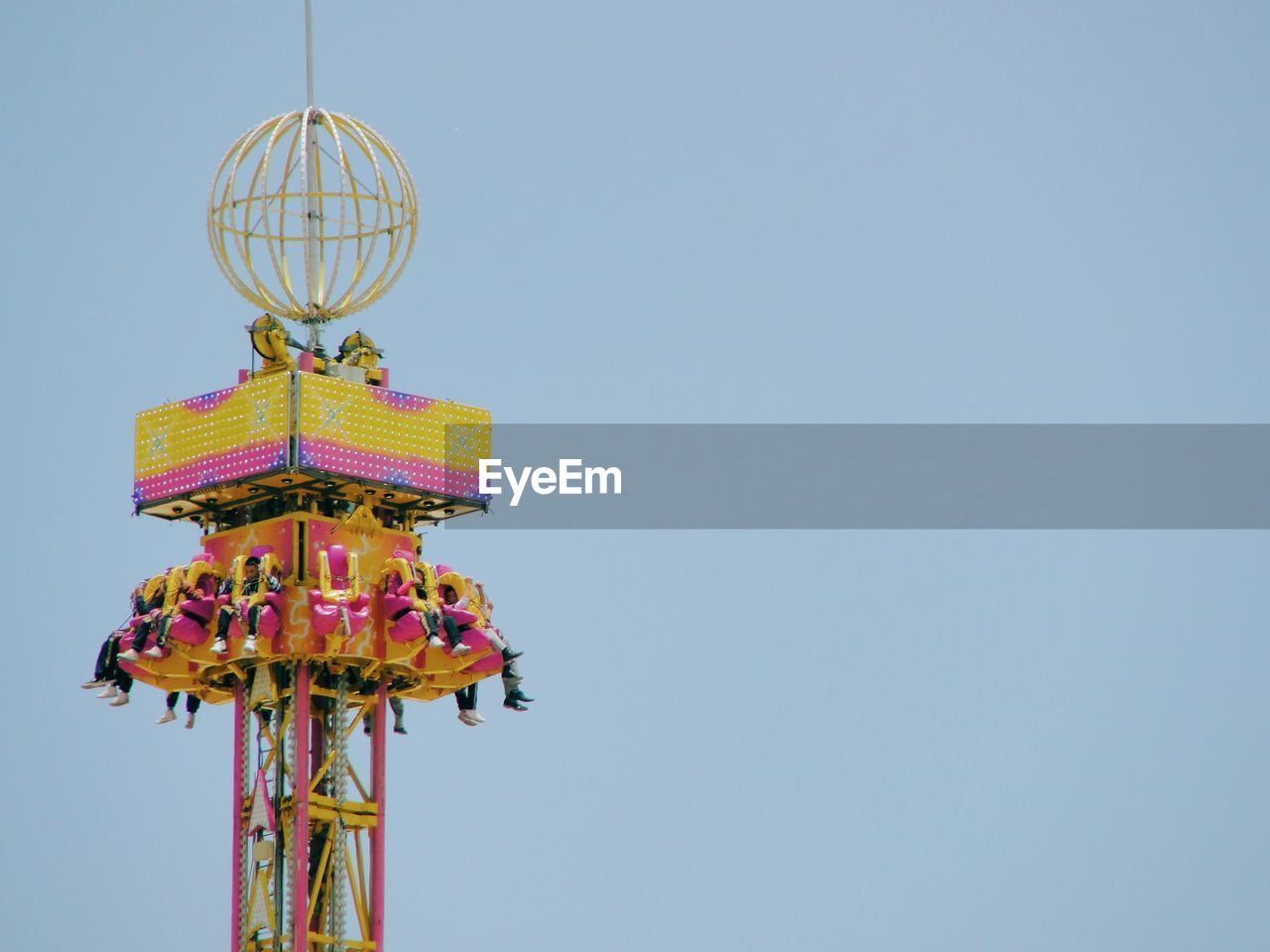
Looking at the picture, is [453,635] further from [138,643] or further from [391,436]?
[138,643]

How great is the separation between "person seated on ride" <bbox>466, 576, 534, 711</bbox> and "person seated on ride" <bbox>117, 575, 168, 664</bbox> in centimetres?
788

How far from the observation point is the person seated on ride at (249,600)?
108m

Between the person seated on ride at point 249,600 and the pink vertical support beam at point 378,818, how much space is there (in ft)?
14.3

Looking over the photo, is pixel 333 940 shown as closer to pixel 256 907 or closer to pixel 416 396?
pixel 256 907

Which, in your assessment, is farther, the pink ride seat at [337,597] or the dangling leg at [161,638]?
the dangling leg at [161,638]

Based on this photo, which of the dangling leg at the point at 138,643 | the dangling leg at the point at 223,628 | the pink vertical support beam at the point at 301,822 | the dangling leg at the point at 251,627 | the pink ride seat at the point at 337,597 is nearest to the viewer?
the dangling leg at the point at 251,627

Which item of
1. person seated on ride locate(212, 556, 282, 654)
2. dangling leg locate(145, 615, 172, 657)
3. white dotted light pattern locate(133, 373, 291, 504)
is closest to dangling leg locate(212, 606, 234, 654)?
person seated on ride locate(212, 556, 282, 654)

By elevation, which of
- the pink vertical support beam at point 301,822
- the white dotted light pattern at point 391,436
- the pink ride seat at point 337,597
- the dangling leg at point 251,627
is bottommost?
the pink vertical support beam at point 301,822

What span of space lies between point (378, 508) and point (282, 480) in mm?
3243

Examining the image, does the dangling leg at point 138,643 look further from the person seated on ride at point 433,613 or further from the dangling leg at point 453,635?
the dangling leg at point 453,635

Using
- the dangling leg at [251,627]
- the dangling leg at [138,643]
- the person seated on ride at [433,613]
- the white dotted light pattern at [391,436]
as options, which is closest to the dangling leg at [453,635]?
the person seated on ride at [433,613]

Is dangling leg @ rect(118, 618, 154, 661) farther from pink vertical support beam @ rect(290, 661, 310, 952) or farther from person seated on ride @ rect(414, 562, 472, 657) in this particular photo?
person seated on ride @ rect(414, 562, 472, 657)

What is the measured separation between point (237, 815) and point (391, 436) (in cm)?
1042

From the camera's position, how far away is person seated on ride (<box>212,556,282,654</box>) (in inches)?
4237
